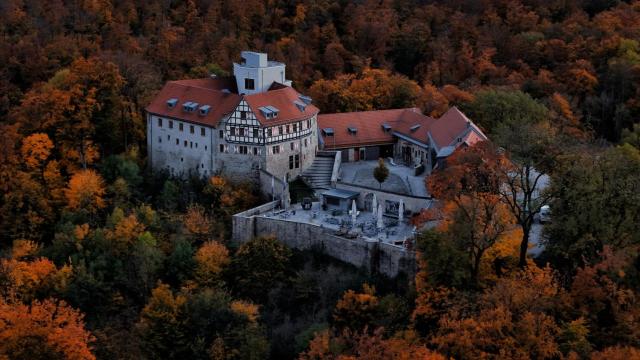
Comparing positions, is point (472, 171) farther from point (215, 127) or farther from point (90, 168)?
point (90, 168)

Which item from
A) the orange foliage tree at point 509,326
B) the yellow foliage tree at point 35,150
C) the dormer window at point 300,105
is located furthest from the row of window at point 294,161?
the orange foliage tree at point 509,326

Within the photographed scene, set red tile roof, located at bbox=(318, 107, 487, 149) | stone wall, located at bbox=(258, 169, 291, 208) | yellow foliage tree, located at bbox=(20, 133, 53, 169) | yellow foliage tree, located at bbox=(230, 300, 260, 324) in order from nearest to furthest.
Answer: yellow foliage tree, located at bbox=(230, 300, 260, 324) → stone wall, located at bbox=(258, 169, 291, 208) → yellow foliage tree, located at bbox=(20, 133, 53, 169) → red tile roof, located at bbox=(318, 107, 487, 149)

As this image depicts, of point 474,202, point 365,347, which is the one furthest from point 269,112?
point 365,347

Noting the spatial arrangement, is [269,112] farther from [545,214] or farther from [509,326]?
[509,326]

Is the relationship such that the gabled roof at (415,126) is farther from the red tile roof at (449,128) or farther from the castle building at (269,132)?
the red tile roof at (449,128)

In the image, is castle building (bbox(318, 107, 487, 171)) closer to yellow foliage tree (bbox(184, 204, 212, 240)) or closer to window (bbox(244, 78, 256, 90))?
window (bbox(244, 78, 256, 90))

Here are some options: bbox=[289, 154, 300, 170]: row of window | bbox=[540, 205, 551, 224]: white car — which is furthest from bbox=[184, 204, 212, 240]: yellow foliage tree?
bbox=[540, 205, 551, 224]: white car
